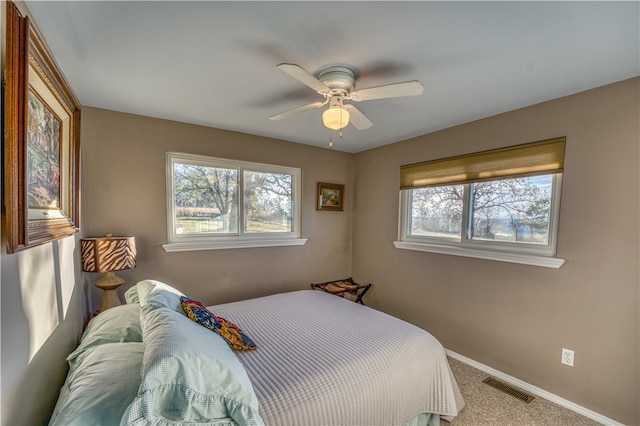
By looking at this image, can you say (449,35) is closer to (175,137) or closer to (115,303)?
(175,137)

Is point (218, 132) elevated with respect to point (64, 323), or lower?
elevated

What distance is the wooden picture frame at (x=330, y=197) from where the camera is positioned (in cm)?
365

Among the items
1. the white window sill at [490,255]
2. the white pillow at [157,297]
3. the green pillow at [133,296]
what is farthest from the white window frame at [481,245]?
the green pillow at [133,296]

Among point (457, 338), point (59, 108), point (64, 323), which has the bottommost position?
point (457, 338)

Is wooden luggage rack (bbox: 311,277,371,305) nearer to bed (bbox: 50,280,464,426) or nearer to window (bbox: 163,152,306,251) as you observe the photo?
window (bbox: 163,152,306,251)

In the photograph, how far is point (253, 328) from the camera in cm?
191

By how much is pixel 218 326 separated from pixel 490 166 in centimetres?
251

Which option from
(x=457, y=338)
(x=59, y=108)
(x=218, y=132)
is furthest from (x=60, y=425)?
(x=457, y=338)

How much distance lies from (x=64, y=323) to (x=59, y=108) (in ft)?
3.91

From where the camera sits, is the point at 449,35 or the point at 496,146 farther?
the point at 496,146

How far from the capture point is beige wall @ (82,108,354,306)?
2.39 metres

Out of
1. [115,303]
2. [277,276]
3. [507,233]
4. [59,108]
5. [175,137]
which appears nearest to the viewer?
[59,108]

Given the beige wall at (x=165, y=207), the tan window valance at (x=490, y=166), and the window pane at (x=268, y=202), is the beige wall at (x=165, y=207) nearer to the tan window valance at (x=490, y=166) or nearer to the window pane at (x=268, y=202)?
the window pane at (x=268, y=202)

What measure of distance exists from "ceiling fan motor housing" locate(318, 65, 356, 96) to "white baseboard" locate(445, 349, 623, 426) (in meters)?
2.61
